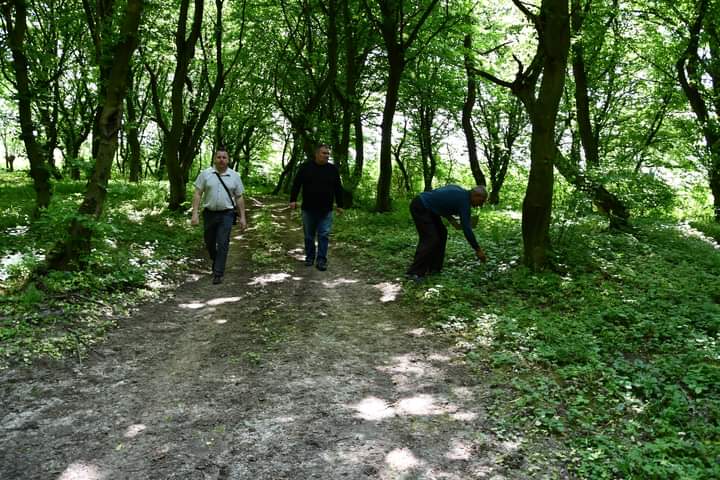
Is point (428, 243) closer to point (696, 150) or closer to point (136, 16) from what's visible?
point (136, 16)

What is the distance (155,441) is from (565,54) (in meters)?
7.86

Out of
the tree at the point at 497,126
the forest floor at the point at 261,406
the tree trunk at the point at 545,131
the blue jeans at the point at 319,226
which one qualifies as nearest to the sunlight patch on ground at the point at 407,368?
the forest floor at the point at 261,406

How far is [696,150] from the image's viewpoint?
15.0 meters

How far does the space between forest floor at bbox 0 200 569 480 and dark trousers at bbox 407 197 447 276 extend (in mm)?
1832

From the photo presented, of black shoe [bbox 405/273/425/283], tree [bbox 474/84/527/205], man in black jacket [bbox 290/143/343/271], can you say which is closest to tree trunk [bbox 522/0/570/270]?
black shoe [bbox 405/273/425/283]

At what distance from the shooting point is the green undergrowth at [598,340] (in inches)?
154

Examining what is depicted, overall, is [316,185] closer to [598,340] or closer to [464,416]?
[598,340]

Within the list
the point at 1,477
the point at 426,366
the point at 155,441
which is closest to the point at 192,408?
the point at 155,441

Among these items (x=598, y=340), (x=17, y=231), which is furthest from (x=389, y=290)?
(x=17, y=231)

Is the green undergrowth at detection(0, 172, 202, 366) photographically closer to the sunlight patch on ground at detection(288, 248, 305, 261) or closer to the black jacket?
the sunlight patch on ground at detection(288, 248, 305, 261)

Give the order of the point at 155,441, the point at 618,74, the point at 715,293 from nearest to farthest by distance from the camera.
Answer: the point at 155,441 → the point at 715,293 → the point at 618,74

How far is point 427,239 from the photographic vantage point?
859 centimetres

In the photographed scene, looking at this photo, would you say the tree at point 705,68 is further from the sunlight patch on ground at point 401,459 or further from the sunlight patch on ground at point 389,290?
the sunlight patch on ground at point 401,459

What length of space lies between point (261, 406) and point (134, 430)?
100 cm
